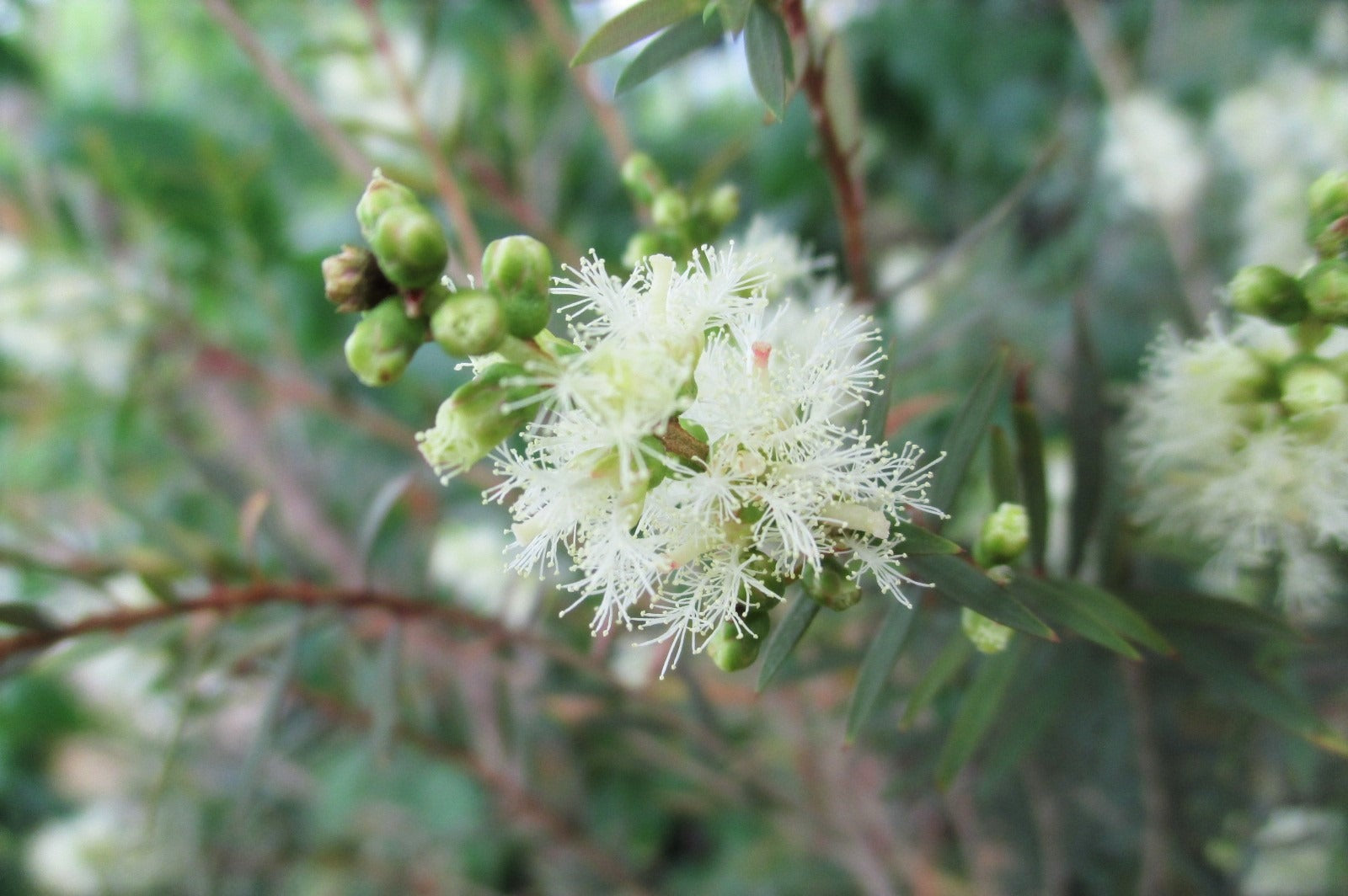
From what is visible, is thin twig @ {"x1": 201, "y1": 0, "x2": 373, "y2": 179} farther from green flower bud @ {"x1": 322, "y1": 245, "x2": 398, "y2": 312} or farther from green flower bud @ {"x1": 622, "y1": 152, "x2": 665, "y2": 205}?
green flower bud @ {"x1": 322, "y1": 245, "x2": 398, "y2": 312}

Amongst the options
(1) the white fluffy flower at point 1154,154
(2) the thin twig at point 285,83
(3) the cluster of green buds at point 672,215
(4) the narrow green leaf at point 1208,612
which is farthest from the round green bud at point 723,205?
(1) the white fluffy flower at point 1154,154

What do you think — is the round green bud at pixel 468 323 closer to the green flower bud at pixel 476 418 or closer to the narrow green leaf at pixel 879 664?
the green flower bud at pixel 476 418

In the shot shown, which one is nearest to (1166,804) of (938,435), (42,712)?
(938,435)

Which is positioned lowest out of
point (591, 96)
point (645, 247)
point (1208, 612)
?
point (1208, 612)

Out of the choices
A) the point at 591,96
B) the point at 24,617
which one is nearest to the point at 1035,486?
the point at 591,96

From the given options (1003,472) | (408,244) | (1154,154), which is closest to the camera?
(408,244)

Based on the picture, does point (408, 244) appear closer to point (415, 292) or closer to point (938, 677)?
point (415, 292)

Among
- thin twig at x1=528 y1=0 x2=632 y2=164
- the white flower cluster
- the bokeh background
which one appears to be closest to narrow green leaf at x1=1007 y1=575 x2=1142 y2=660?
the white flower cluster
